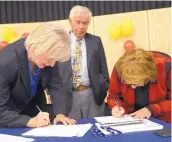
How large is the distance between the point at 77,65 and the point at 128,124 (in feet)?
4.34

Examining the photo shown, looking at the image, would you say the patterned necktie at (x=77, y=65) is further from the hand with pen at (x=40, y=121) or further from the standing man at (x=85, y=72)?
the hand with pen at (x=40, y=121)

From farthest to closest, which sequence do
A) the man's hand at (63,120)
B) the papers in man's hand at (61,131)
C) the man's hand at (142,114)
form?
the man's hand at (142,114)
the man's hand at (63,120)
the papers in man's hand at (61,131)

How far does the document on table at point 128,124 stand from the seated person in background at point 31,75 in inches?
9.6

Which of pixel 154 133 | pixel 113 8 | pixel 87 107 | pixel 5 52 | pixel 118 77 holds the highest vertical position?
pixel 113 8

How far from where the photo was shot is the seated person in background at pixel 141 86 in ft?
6.78

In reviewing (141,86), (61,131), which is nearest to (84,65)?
(141,86)

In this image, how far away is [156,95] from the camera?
7.45 feet

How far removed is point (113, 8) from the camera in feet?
18.7

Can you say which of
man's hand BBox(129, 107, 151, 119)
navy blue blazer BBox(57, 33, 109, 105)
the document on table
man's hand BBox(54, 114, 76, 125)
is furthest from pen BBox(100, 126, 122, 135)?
navy blue blazer BBox(57, 33, 109, 105)

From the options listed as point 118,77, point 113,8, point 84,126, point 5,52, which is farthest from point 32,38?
point 113,8

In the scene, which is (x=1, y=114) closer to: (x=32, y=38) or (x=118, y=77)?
(x=32, y=38)

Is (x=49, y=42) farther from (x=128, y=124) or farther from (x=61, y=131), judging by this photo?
(x=128, y=124)

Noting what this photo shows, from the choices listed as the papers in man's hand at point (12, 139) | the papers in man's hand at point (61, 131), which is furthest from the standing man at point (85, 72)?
the papers in man's hand at point (12, 139)

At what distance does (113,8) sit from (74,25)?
266 cm
